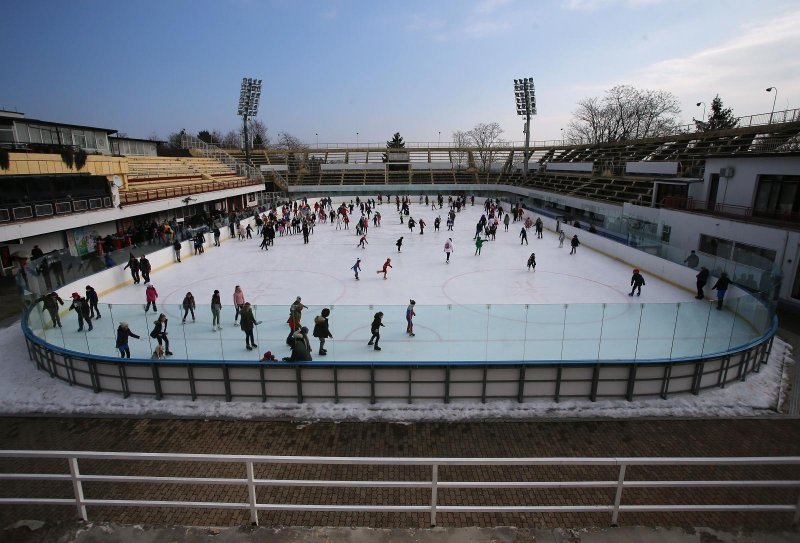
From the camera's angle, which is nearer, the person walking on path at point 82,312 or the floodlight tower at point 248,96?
the person walking on path at point 82,312

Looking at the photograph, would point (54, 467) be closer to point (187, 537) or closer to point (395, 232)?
point (187, 537)

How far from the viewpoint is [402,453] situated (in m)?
6.97

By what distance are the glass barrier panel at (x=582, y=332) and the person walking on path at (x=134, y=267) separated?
47.0ft

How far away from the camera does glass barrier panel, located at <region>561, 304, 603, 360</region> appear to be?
8578 millimetres

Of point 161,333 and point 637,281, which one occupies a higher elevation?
point 161,333

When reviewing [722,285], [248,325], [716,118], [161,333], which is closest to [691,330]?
[722,285]

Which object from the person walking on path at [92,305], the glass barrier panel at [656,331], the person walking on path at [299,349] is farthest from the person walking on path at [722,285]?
the person walking on path at [92,305]

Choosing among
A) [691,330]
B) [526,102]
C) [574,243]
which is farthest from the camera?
[526,102]

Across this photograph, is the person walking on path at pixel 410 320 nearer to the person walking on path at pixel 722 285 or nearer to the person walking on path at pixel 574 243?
the person walking on path at pixel 722 285

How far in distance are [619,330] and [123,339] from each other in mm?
9853

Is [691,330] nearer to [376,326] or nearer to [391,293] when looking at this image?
[376,326]

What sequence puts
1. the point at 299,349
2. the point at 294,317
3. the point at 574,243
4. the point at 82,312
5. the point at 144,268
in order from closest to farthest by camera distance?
the point at 299,349
the point at 294,317
the point at 82,312
the point at 144,268
the point at 574,243

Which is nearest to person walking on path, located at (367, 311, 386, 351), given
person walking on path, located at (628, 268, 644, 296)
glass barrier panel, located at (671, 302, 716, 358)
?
glass barrier panel, located at (671, 302, 716, 358)

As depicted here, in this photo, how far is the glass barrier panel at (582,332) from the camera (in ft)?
28.1
